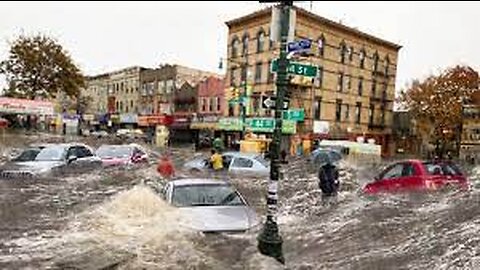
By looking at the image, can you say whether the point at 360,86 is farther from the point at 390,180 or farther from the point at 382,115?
the point at 390,180

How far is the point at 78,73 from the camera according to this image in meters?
65.5

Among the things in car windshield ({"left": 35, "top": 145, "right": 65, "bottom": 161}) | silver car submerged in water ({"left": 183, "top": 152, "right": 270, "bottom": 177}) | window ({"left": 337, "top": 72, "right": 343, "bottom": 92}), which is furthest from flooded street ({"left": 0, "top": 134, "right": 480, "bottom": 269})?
window ({"left": 337, "top": 72, "right": 343, "bottom": 92})

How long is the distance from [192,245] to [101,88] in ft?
295

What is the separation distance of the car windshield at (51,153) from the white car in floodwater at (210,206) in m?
10.7

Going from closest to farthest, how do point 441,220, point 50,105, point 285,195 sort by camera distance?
1. point 441,220
2. point 285,195
3. point 50,105

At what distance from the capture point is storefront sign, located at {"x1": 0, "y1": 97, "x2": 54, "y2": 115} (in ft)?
165

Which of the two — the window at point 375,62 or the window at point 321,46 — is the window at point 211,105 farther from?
the window at point 375,62

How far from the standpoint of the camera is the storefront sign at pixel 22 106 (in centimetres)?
5028

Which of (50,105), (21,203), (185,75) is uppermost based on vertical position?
(185,75)

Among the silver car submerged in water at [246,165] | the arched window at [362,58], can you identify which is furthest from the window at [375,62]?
the silver car submerged in water at [246,165]

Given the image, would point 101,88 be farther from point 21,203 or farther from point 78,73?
point 21,203

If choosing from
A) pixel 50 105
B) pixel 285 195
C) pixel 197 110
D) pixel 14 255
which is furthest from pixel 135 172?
pixel 197 110

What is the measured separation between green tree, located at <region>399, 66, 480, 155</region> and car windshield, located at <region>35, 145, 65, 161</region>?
1528 inches

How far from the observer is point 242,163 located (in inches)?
957
